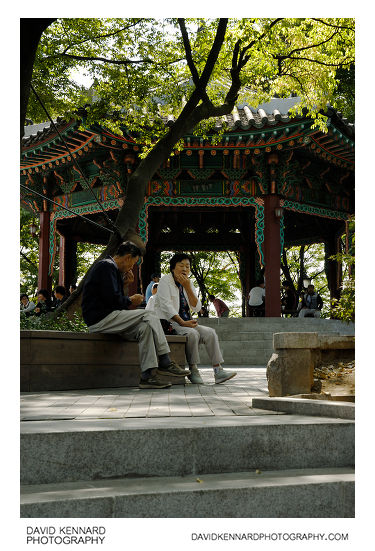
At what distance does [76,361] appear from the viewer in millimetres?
5566

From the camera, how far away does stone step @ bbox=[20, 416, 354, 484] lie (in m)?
2.87

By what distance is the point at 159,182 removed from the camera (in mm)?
14109

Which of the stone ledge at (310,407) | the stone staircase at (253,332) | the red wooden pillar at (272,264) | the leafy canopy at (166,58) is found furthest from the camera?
the red wooden pillar at (272,264)

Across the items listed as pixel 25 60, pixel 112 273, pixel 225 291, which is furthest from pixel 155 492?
pixel 225 291

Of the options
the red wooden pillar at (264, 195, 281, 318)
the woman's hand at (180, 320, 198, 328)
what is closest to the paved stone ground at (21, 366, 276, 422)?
the woman's hand at (180, 320, 198, 328)

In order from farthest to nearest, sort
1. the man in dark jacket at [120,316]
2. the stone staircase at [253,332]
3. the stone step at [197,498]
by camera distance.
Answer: the stone staircase at [253,332], the man in dark jacket at [120,316], the stone step at [197,498]

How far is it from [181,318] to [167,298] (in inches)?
12.6

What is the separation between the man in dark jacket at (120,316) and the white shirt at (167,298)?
0.72 metres

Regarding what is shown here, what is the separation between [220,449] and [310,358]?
205cm

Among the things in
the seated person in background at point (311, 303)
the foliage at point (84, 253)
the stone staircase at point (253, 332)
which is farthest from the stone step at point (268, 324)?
the foliage at point (84, 253)

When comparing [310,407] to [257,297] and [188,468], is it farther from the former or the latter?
[257,297]

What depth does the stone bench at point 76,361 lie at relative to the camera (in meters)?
5.23

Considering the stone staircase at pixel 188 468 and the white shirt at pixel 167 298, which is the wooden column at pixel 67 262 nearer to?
the white shirt at pixel 167 298

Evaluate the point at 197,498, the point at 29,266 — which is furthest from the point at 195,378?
the point at 29,266
